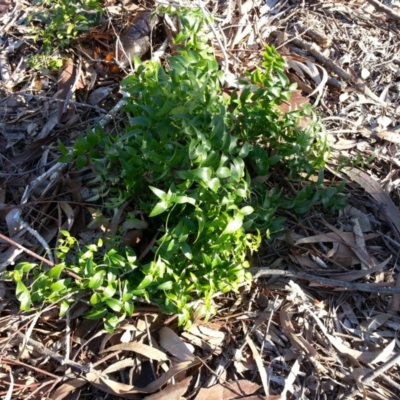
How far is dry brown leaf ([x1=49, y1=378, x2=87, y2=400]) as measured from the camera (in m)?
1.99

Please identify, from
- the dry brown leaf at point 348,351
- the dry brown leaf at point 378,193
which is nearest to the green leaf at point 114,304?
the dry brown leaf at point 348,351

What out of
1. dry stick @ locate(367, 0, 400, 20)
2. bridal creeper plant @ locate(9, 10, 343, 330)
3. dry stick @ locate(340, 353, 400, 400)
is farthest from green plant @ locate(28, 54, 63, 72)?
dry stick @ locate(340, 353, 400, 400)

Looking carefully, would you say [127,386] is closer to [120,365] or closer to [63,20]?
[120,365]

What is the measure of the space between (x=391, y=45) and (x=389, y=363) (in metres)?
1.88

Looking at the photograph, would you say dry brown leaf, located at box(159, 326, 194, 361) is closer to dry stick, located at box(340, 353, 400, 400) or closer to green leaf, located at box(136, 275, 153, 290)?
green leaf, located at box(136, 275, 153, 290)

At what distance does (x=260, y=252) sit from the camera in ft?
7.66

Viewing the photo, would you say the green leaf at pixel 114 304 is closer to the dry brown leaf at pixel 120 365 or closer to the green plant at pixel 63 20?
the dry brown leaf at pixel 120 365

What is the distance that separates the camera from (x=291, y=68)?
2.96 metres

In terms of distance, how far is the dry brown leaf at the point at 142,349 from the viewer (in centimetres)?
207

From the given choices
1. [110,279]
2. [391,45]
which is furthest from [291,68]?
[110,279]

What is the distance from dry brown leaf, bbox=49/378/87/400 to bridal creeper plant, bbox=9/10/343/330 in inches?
10.0

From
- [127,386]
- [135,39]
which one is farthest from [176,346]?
[135,39]

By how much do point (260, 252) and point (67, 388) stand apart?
0.93 meters

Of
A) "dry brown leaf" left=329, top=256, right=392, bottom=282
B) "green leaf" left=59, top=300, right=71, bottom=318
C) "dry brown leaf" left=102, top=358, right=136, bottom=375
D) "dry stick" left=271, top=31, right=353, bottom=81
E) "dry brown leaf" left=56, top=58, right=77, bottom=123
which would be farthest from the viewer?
"dry stick" left=271, top=31, right=353, bottom=81
